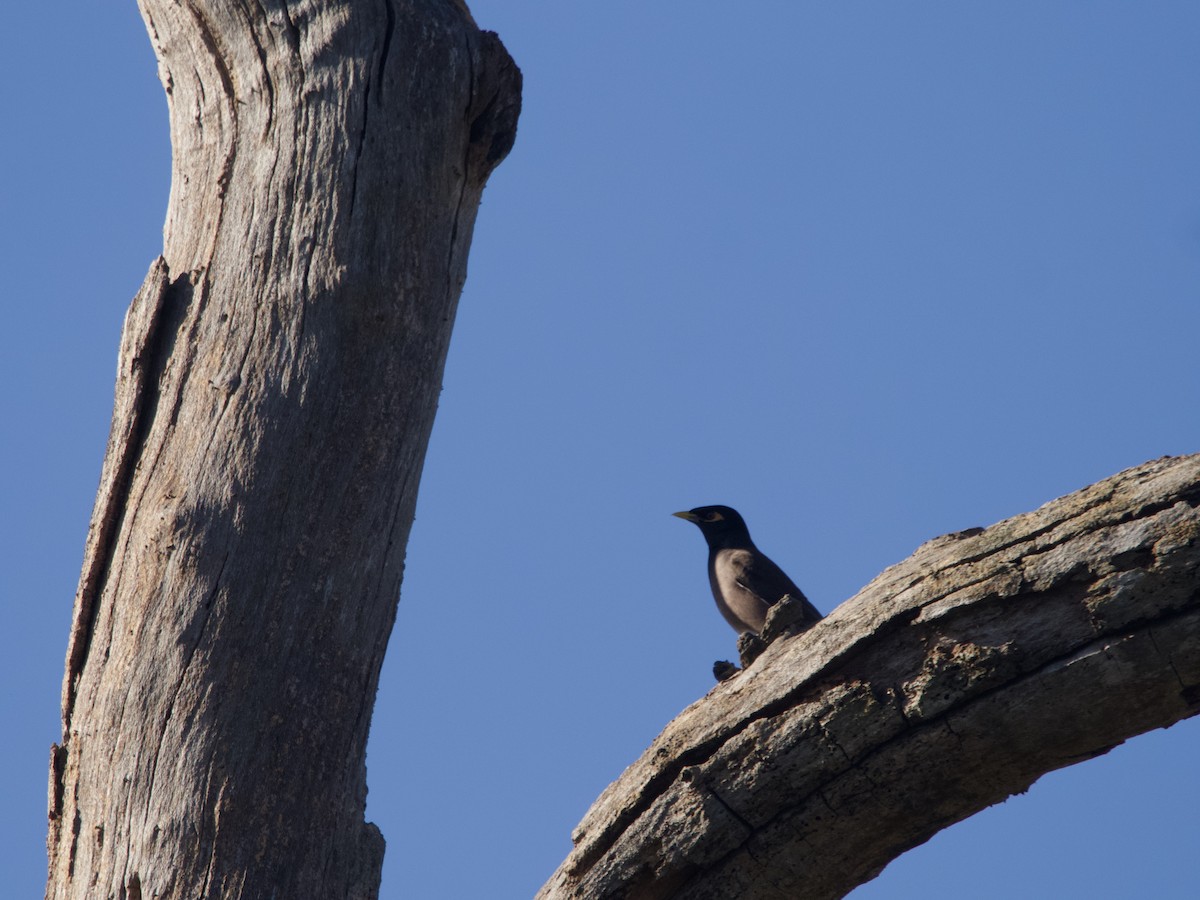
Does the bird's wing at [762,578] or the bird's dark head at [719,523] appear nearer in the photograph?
the bird's wing at [762,578]

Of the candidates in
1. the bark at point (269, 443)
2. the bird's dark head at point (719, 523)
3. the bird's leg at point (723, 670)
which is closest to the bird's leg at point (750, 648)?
the bird's leg at point (723, 670)

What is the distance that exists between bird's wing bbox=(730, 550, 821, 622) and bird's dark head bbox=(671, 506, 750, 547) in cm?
61

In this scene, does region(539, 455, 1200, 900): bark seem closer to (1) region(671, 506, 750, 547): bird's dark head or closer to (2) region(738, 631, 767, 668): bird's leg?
(2) region(738, 631, 767, 668): bird's leg

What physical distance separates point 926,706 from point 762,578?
577cm

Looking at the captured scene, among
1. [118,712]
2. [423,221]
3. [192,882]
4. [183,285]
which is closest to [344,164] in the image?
[423,221]

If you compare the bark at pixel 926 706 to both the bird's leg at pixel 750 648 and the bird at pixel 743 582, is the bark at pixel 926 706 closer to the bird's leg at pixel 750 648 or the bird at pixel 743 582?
the bird's leg at pixel 750 648

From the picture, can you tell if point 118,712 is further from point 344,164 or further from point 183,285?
point 344,164

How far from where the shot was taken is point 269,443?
349 centimetres

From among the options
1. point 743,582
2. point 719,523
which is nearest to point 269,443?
point 743,582

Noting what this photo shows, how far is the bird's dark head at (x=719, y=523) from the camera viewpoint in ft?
Answer: 32.2

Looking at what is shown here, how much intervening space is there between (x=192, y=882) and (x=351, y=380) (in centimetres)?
137

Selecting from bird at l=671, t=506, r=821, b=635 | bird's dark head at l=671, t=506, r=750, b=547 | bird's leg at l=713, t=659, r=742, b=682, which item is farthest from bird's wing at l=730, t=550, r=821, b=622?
bird's leg at l=713, t=659, r=742, b=682

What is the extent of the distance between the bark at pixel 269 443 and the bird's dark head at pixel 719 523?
19.7 feet

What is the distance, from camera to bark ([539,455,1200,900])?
2.91 metres
